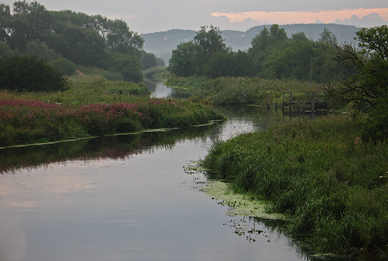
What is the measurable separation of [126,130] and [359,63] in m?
14.3

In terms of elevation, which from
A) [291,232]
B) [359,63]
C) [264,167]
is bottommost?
[291,232]

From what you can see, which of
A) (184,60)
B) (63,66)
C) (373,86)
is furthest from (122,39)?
(373,86)

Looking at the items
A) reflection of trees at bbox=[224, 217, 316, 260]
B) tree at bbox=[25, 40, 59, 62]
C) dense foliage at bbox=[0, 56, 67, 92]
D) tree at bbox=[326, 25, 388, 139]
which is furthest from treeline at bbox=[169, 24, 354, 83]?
reflection of trees at bbox=[224, 217, 316, 260]

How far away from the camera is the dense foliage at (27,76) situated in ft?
128

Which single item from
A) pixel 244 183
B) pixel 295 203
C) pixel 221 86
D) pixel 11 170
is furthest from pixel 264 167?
pixel 221 86

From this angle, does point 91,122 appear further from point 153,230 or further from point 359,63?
point 153,230

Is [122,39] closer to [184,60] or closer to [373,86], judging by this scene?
[184,60]

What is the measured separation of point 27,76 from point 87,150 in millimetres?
20799

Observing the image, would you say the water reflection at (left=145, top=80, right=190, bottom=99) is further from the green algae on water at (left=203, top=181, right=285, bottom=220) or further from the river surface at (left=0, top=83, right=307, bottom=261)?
the green algae on water at (left=203, top=181, right=285, bottom=220)

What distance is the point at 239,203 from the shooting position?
42.8ft

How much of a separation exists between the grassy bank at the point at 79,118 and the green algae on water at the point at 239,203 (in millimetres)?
12132

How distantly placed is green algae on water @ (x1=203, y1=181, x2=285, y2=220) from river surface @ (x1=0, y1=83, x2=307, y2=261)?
0.27 meters

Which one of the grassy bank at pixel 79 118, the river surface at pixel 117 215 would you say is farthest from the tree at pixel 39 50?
the river surface at pixel 117 215

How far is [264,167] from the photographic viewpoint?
14469 millimetres
